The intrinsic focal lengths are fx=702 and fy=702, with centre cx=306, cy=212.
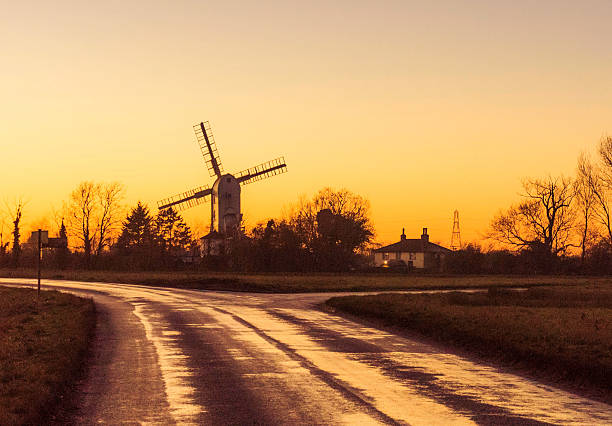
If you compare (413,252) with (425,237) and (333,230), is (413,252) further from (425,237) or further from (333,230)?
(333,230)

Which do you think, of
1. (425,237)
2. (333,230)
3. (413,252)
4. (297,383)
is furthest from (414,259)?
(297,383)

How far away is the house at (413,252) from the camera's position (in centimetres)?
15425

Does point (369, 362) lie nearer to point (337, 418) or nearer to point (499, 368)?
point (499, 368)

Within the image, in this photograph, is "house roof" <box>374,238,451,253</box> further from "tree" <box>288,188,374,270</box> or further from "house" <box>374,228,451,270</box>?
"tree" <box>288,188,374,270</box>


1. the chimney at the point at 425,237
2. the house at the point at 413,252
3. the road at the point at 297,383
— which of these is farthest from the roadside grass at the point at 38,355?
the chimney at the point at 425,237

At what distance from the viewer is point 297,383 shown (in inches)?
524

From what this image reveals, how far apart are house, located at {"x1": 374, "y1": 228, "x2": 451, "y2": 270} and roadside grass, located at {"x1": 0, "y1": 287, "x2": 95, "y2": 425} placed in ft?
413

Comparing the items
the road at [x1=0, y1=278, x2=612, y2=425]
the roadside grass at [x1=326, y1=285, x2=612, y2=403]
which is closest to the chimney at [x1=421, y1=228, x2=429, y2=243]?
the roadside grass at [x1=326, y1=285, x2=612, y2=403]

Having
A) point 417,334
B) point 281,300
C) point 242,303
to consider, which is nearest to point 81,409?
point 417,334

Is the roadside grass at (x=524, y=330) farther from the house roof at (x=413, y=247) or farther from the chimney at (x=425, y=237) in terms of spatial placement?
the chimney at (x=425, y=237)

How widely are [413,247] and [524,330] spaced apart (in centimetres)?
13745

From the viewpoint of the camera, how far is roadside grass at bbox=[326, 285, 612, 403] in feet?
50.0

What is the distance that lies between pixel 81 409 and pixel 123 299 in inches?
1087

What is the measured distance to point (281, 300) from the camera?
37.7m
